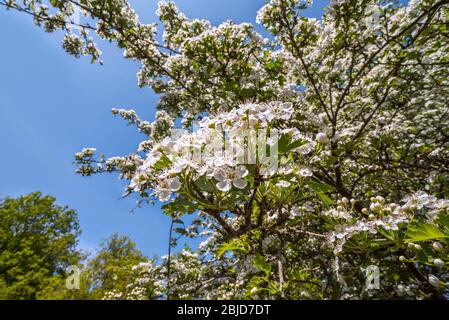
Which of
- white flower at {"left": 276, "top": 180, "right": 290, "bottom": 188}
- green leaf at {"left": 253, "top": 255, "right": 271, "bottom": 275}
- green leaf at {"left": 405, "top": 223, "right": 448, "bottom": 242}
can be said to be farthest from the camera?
green leaf at {"left": 253, "top": 255, "right": 271, "bottom": 275}

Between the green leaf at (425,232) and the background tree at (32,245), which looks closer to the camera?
the green leaf at (425,232)

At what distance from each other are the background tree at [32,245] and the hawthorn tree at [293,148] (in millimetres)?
14612

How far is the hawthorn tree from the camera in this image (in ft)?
4.16

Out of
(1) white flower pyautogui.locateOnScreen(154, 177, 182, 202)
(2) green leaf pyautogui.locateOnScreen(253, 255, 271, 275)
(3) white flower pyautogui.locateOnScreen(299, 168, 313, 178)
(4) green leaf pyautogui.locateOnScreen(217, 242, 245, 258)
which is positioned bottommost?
(2) green leaf pyautogui.locateOnScreen(253, 255, 271, 275)

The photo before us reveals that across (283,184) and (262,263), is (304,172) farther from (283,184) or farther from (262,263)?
(262,263)

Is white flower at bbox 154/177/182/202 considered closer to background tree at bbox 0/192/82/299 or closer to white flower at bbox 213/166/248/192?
white flower at bbox 213/166/248/192

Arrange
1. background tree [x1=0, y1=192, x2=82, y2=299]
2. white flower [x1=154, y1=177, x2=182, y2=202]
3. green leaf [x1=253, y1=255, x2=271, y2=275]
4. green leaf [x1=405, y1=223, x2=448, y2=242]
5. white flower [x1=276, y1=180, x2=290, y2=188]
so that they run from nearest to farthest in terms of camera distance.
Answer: green leaf [x1=405, y1=223, x2=448, y2=242], white flower [x1=154, y1=177, x2=182, y2=202], white flower [x1=276, y1=180, x2=290, y2=188], green leaf [x1=253, y1=255, x2=271, y2=275], background tree [x1=0, y1=192, x2=82, y2=299]

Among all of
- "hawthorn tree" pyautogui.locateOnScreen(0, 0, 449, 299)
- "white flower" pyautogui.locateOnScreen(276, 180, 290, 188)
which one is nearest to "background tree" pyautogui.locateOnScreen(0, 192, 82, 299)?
"hawthorn tree" pyautogui.locateOnScreen(0, 0, 449, 299)

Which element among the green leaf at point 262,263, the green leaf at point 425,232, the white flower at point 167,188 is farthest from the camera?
the green leaf at point 262,263

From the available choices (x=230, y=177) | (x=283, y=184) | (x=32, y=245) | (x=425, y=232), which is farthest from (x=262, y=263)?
(x=32, y=245)

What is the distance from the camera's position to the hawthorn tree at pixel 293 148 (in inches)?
49.9

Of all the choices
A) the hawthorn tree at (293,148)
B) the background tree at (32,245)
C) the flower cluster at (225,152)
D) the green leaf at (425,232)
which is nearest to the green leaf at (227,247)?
the hawthorn tree at (293,148)

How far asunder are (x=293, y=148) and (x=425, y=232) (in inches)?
21.8

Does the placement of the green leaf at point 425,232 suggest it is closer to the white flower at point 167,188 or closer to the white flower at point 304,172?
the white flower at point 304,172
